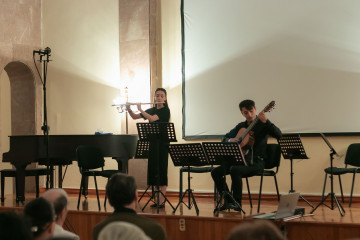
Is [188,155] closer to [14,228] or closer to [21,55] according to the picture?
[14,228]

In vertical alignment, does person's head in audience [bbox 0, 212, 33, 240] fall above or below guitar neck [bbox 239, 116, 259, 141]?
below

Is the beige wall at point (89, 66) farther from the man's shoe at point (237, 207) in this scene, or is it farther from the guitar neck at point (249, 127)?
the guitar neck at point (249, 127)

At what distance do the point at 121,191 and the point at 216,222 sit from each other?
8.47 feet

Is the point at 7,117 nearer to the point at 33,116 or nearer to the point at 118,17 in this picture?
the point at 33,116

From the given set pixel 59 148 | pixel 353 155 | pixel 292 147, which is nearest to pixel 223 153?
pixel 292 147

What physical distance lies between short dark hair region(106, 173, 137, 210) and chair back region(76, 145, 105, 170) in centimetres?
391

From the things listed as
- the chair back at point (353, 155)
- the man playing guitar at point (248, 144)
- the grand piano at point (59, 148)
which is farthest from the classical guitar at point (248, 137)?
the grand piano at point (59, 148)

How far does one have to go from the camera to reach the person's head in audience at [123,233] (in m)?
2.39

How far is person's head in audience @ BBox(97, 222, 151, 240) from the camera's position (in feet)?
7.85

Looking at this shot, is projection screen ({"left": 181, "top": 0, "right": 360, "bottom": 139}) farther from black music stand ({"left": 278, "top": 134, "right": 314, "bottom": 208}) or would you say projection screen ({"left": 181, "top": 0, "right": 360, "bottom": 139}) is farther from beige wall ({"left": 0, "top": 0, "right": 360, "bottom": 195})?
black music stand ({"left": 278, "top": 134, "right": 314, "bottom": 208})

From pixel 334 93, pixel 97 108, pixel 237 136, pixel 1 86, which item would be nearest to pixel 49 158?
pixel 97 108

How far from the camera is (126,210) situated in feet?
10.8

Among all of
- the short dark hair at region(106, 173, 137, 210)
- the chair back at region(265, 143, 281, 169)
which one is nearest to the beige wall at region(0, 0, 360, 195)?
the chair back at region(265, 143, 281, 169)

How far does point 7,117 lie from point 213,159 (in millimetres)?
5648
